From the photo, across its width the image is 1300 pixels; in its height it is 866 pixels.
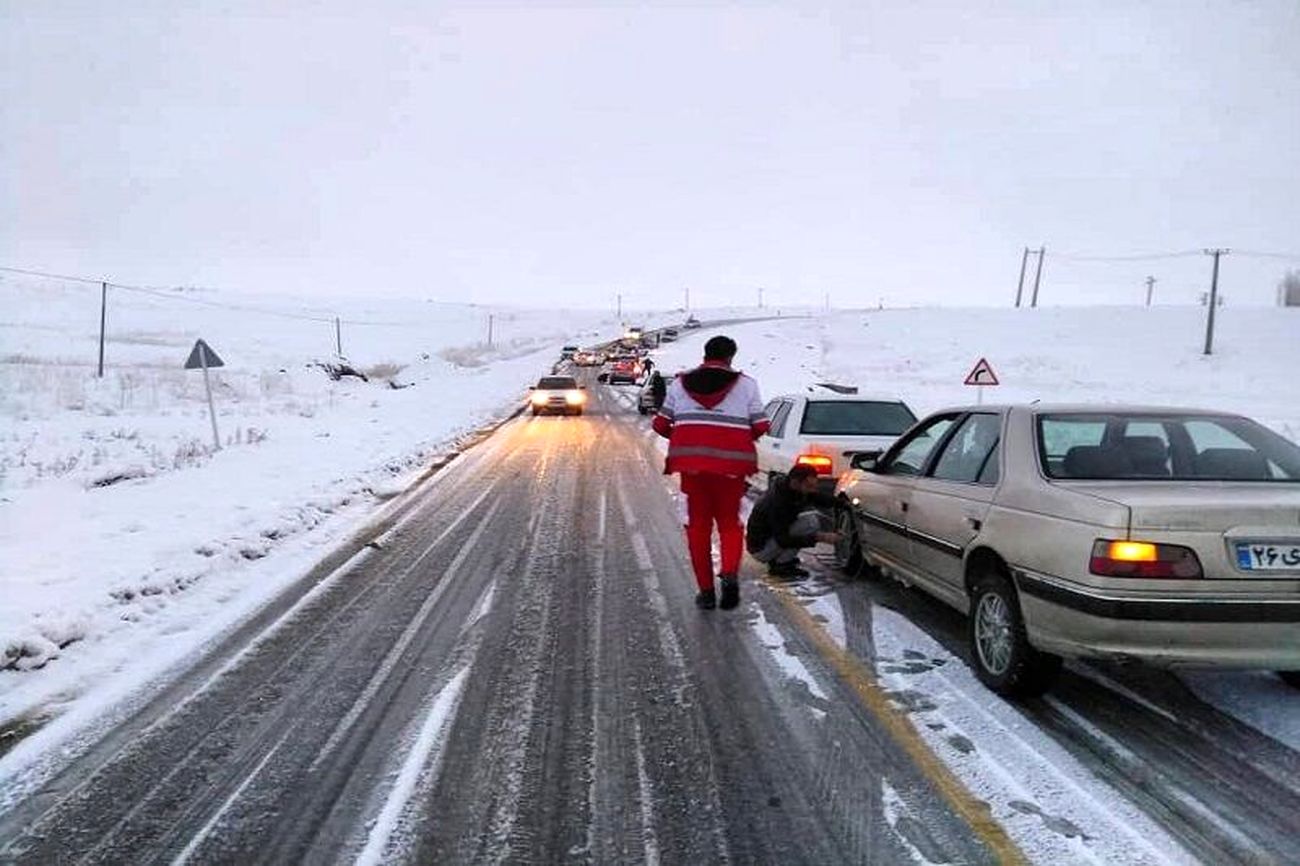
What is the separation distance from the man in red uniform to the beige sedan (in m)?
1.20

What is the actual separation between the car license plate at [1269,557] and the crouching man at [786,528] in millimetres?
3660

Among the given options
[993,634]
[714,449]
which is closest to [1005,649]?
[993,634]

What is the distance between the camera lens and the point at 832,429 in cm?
986

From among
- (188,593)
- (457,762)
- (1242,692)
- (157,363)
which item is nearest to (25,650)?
(188,593)

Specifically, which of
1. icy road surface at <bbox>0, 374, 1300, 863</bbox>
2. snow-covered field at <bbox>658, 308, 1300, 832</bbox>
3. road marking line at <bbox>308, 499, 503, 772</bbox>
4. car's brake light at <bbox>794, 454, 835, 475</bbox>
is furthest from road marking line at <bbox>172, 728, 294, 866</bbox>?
car's brake light at <bbox>794, 454, 835, 475</bbox>

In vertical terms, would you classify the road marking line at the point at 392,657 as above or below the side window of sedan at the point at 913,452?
below

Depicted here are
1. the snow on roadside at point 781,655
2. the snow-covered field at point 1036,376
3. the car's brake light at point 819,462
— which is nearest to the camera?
the snow-covered field at point 1036,376

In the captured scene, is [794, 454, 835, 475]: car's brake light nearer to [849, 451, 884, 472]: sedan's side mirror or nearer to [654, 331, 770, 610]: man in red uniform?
[849, 451, 884, 472]: sedan's side mirror

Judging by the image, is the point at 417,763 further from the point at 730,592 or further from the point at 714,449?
the point at 714,449

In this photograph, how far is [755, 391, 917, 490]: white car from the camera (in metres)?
9.38

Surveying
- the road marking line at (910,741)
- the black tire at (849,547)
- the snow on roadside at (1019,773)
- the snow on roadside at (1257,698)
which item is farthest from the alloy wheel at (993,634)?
the black tire at (849,547)

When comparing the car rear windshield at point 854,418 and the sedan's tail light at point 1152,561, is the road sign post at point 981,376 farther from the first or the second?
the sedan's tail light at point 1152,561

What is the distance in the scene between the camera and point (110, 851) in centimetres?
332

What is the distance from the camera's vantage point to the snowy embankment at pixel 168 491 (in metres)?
5.97
